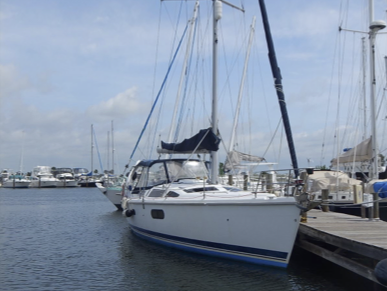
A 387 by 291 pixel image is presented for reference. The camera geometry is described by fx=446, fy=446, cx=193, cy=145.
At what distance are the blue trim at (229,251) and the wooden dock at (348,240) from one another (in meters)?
1.04

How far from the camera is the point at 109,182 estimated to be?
3500cm

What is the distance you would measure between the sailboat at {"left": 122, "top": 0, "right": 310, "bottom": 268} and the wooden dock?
88cm

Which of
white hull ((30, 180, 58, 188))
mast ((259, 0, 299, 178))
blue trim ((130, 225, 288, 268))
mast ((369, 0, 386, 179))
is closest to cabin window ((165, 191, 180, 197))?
blue trim ((130, 225, 288, 268))

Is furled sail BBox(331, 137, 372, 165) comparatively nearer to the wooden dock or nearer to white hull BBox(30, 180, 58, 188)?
the wooden dock

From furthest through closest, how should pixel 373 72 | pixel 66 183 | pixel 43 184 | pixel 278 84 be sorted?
pixel 66 183, pixel 43 184, pixel 373 72, pixel 278 84

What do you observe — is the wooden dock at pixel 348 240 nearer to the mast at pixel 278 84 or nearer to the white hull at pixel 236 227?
the white hull at pixel 236 227

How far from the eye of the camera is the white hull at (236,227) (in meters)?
10.6

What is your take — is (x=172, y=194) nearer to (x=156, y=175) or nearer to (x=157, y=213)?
(x=157, y=213)

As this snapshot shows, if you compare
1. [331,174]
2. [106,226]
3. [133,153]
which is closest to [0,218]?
[106,226]

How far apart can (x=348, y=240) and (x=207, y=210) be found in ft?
12.6

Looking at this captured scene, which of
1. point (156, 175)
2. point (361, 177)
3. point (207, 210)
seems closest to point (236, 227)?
point (207, 210)

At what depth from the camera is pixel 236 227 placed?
37.3 ft

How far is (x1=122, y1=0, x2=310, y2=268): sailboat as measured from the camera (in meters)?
10.8

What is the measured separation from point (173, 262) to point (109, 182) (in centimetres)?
2317
